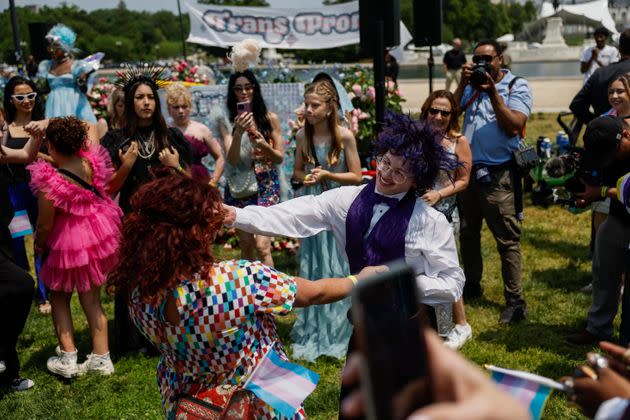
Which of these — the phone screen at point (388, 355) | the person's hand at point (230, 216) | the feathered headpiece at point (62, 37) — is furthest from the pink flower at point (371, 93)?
the phone screen at point (388, 355)

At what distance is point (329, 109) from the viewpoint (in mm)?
4602

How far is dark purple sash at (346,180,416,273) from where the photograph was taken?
2.76 m

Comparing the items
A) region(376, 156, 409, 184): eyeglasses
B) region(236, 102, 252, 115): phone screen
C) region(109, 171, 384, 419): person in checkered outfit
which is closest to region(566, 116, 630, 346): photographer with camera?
region(376, 156, 409, 184): eyeglasses

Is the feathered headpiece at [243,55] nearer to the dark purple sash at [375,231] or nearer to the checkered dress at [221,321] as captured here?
the dark purple sash at [375,231]

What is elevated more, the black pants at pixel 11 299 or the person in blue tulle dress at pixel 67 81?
the person in blue tulle dress at pixel 67 81

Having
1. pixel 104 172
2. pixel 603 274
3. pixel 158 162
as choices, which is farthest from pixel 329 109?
pixel 603 274

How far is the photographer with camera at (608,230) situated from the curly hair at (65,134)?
3059 mm

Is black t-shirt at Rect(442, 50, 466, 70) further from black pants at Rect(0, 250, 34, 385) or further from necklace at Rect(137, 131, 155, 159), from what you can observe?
black pants at Rect(0, 250, 34, 385)

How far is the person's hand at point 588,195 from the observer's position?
381cm

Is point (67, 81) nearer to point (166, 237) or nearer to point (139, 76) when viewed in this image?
point (139, 76)

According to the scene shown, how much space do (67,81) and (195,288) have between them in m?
5.80

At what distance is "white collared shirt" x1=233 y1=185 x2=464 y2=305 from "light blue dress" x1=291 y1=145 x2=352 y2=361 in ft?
5.37

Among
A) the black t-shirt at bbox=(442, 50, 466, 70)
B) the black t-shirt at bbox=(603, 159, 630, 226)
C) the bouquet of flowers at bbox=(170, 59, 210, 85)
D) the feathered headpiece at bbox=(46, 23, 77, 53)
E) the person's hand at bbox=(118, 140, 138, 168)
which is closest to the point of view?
the black t-shirt at bbox=(603, 159, 630, 226)

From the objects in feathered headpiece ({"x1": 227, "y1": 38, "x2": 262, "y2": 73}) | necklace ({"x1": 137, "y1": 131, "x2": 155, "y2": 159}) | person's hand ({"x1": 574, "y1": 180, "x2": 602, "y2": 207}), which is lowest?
person's hand ({"x1": 574, "y1": 180, "x2": 602, "y2": 207})
